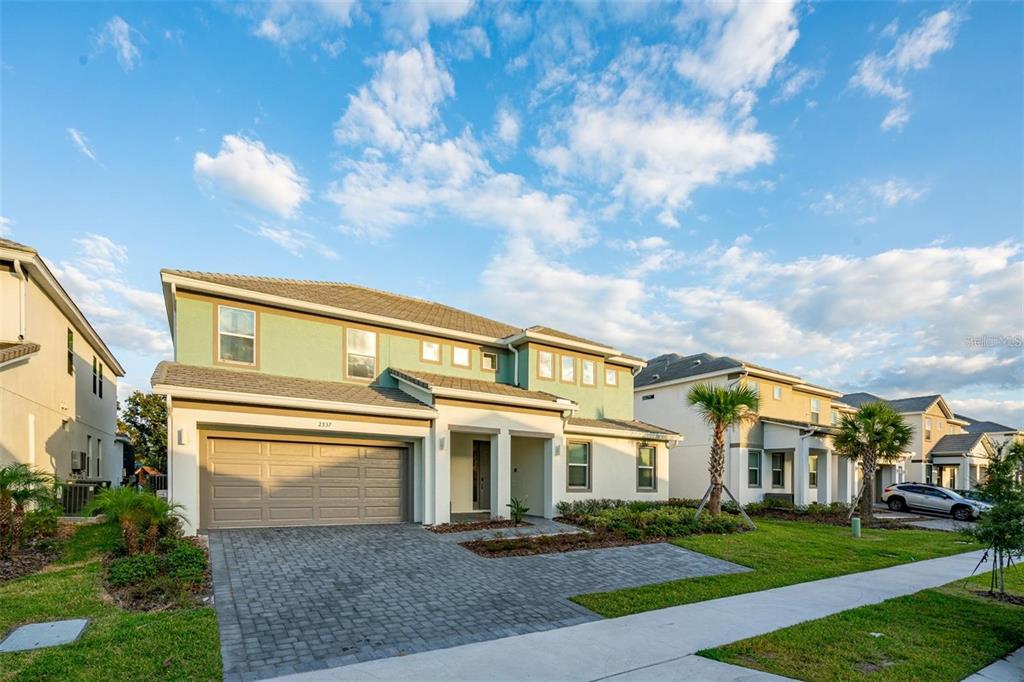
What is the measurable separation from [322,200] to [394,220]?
2282 mm

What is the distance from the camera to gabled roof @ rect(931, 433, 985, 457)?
3597 cm

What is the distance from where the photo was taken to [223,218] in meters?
15.3

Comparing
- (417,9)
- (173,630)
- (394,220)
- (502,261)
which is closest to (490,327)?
(502,261)

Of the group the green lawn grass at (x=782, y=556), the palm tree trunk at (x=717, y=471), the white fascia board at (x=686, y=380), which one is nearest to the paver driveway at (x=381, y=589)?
the green lawn grass at (x=782, y=556)

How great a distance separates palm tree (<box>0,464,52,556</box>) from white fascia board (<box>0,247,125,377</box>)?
503 centimetres

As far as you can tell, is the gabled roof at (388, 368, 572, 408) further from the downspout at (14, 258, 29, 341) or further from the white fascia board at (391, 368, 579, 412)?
the downspout at (14, 258, 29, 341)

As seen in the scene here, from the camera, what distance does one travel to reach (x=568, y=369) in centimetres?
1955

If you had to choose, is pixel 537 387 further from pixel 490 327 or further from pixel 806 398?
pixel 806 398

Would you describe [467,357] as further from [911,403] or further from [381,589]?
[911,403]

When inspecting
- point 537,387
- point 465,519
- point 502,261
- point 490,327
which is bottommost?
point 465,519

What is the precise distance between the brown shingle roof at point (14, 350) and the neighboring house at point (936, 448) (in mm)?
39257

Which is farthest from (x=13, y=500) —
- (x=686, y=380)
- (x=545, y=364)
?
(x=686, y=380)

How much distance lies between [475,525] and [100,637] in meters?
9.14

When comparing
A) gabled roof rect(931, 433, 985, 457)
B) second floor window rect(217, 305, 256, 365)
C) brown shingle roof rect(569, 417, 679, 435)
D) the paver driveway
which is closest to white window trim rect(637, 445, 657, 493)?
brown shingle roof rect(569, 417, 679, 435)
